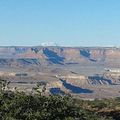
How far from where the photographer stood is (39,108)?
17.0 meters

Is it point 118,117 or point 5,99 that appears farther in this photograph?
point 118,117

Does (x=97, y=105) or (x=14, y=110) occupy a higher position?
(x=14, y=110)

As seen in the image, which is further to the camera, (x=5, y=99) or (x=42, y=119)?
(x=5, y=99)

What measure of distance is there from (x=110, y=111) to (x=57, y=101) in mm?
14548

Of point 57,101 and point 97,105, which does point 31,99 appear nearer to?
point 57,101

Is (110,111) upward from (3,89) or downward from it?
downward

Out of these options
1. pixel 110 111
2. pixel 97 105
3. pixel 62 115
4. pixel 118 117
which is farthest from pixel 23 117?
pixel 97 105

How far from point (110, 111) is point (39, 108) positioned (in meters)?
15.4

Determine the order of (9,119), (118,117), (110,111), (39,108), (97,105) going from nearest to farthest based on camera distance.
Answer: (9,119) → (39,108) → (118,117) → (110,111) → (97,105)

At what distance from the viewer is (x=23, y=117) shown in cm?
1631

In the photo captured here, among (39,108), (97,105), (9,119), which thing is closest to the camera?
(9,119)

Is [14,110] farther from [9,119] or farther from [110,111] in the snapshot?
[110,111]

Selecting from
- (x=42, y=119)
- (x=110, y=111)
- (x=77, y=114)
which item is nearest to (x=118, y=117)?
(x=110, y=111)

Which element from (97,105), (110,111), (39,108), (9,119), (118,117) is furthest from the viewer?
(97,105)
